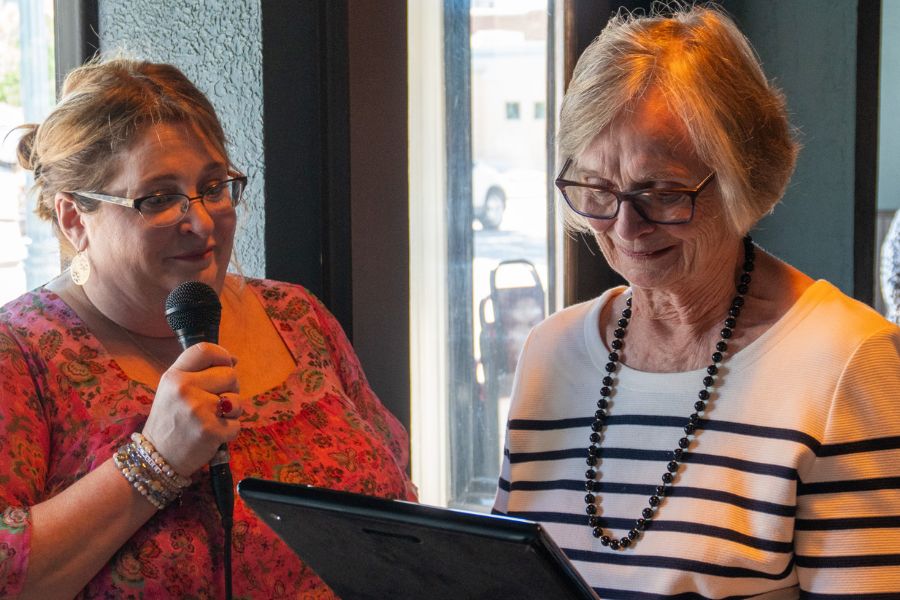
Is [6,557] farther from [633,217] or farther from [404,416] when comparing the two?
[404,416]

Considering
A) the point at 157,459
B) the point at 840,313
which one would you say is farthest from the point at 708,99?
the point at 157,459

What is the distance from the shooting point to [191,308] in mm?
1422

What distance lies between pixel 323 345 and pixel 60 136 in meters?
0.57

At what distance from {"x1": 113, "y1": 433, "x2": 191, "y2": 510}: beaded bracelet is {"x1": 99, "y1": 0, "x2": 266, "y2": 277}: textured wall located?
73 cm

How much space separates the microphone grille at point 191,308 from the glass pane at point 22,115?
654 mm

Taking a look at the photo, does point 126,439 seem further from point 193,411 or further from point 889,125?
point 889,125

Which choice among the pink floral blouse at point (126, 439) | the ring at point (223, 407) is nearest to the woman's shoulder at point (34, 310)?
the pink floral blouse at point (126, 439)

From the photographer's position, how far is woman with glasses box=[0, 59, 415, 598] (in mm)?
1368

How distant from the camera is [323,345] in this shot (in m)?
1.85

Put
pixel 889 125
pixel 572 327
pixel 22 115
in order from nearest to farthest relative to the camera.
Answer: pixel 572 327, pixel 22 115, pixel 889 125

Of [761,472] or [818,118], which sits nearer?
[761,472]

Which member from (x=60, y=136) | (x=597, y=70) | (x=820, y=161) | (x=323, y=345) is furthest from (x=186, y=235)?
(x=820, y=161)

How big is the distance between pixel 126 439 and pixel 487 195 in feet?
5.20

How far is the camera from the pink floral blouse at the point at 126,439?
55.1 inches
